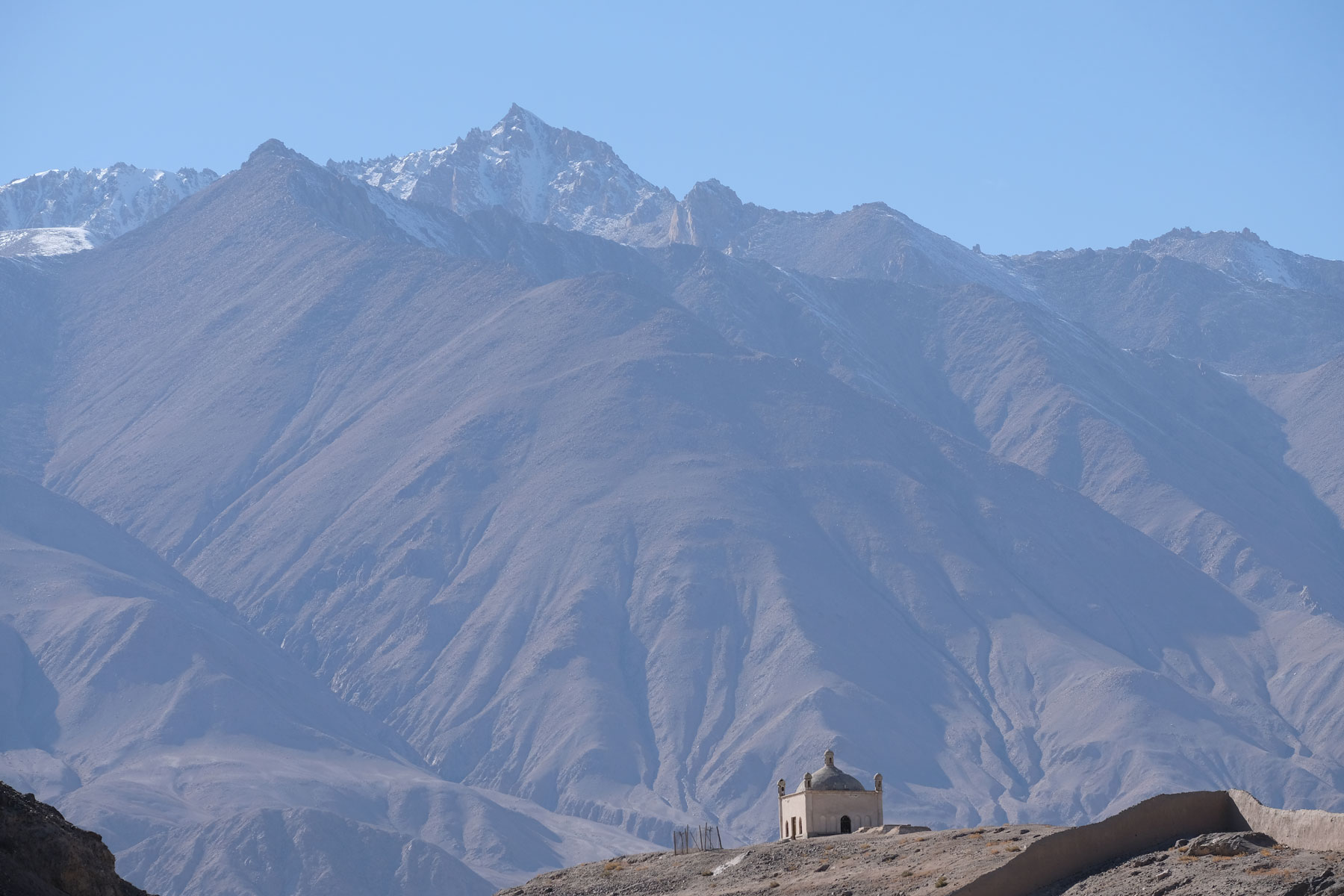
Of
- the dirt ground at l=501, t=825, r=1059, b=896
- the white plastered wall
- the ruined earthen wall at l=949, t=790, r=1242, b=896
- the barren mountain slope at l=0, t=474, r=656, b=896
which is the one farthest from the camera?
the barren mountain slope at l=0, t=474, r=656, b=896

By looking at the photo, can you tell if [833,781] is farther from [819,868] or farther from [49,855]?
[49,855]

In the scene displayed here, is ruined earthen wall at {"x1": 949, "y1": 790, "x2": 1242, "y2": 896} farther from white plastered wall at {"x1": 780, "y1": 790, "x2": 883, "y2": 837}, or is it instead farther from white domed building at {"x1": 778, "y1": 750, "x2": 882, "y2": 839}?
white plastered wall at {"x1": 780, "y1": 790, "x2": 883, "y2": 837}

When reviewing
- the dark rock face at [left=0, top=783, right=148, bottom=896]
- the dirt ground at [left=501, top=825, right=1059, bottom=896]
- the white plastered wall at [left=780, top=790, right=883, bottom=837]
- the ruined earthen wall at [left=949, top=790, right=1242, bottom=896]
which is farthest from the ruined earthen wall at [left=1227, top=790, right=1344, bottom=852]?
the dark rock face at [left=0, top=783, right=148, bottom=896]

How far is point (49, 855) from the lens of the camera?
32688 millimetres

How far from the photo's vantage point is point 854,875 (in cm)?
4800

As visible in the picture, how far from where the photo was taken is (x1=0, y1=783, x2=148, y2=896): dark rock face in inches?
1244

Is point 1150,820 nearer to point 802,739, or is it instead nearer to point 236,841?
point 236,841

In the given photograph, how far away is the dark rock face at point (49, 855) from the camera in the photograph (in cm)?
3159

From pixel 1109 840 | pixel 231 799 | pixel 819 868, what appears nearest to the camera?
pixel 1109 840

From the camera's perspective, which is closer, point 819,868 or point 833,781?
point 819,868

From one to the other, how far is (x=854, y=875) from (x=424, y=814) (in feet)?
476

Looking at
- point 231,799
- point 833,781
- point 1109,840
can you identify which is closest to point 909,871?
point 1109,840

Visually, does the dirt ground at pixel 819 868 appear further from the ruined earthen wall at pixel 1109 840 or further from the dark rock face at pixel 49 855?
the dark rock face at pixel 49 855

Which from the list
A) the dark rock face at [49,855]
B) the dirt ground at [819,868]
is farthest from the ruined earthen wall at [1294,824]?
the dark rock face at [49,855]
